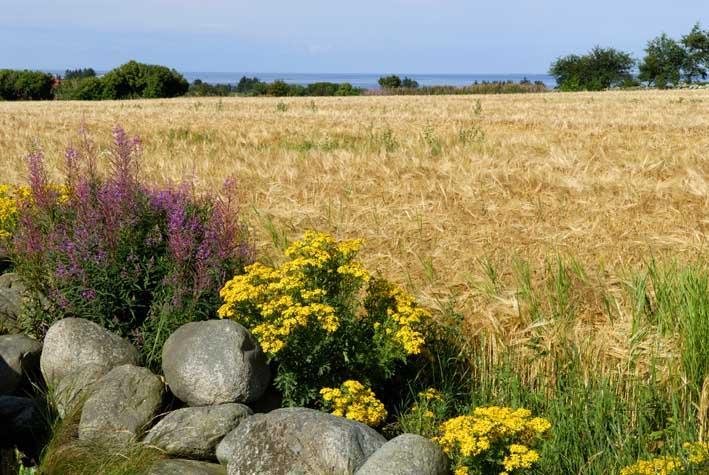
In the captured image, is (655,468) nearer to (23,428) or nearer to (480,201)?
(480,201)

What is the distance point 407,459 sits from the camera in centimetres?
365

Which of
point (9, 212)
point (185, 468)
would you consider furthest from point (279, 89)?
point (185, 468)

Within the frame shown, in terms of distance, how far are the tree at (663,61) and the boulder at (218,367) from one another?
71491mm

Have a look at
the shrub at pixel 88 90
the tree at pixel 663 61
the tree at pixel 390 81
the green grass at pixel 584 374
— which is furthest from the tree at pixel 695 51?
the green grass at pixel 584 374

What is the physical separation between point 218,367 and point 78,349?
101 centimetres

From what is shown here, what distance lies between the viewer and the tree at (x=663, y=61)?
6988 centimetres

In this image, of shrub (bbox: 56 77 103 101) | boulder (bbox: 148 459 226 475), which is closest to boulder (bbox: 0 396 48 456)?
boulder (bbox: 148 459 226 475)

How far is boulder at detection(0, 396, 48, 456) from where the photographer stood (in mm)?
4816

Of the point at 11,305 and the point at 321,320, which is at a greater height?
the point at 321,320

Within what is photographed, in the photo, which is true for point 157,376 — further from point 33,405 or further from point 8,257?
point 8,257

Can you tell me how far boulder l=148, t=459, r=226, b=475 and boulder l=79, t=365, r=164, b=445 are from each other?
0.35 meters

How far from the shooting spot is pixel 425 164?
8.01 m

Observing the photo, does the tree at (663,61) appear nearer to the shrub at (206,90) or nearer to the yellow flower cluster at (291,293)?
the shrub at (206,90)

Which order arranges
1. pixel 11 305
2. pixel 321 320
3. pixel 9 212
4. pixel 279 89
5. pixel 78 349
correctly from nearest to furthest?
pixel 321 320
pixel 78 349
pixel 11 305
pixel 9 212
pixel 279 89
